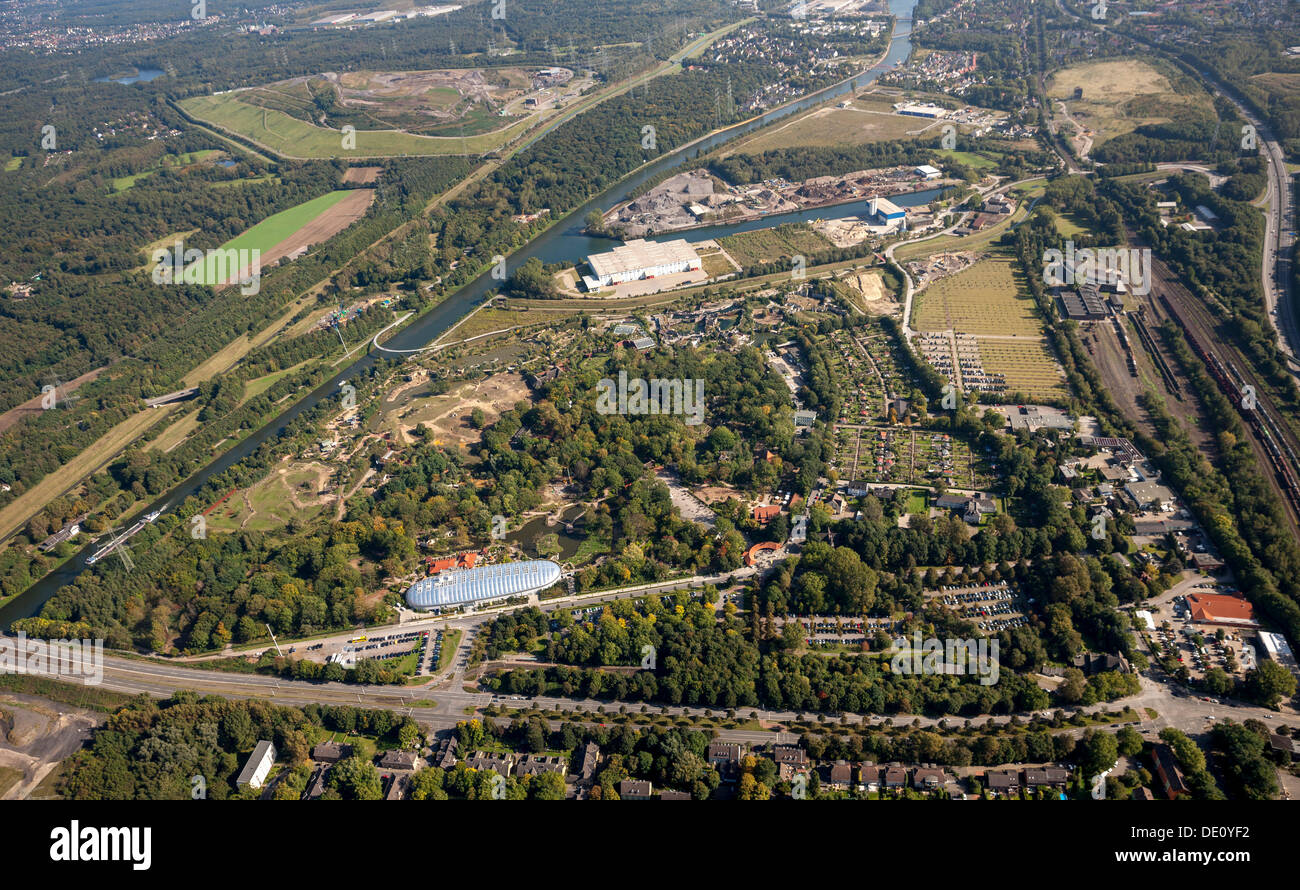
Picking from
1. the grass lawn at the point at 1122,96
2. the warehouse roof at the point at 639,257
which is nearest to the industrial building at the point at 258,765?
the warehouse roof at the point at 639,257

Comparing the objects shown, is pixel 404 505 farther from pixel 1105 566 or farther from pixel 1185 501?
pixel 1185 501

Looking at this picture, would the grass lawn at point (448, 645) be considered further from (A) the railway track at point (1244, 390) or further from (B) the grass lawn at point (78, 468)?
(A) the railway track at point (1244, 390)

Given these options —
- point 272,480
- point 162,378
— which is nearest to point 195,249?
point 162,378

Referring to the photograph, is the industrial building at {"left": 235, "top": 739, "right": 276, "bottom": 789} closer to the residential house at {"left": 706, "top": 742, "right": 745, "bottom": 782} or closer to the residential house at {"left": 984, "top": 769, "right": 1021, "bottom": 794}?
the residential house at {"left": 706, "top": 742, "right": 745, "bottom": 782}

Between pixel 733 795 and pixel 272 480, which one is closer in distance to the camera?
pixel 733 795

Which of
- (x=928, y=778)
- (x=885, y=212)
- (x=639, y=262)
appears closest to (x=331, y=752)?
(x=928, y=778)

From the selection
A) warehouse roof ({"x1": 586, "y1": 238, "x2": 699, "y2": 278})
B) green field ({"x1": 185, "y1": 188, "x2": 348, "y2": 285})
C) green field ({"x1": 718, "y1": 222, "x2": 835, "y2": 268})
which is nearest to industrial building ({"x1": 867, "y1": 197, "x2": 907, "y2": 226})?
green field ({"x1": 718, "y1": 222, "x2": 835, "y2": 268})
